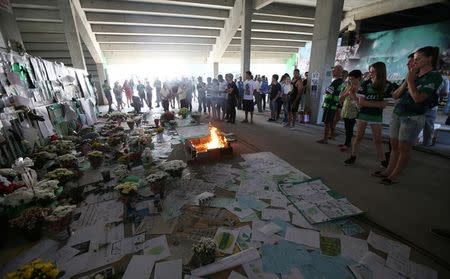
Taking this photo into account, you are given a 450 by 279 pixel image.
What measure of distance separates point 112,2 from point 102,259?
485 inches

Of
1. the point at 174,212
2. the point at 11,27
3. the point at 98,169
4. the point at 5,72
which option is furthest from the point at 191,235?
the point at 11,27

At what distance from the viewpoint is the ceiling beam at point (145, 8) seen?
34.3 ft

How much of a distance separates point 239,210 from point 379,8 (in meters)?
12.7

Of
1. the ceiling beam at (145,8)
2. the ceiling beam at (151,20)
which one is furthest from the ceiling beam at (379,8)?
the ceiling beam at (145,8)

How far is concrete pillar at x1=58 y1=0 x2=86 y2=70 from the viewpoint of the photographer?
9.89 metres

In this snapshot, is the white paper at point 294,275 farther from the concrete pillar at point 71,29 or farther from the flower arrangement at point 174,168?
the concrete pillar at point 71,29

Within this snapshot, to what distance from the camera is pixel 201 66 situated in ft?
64.2

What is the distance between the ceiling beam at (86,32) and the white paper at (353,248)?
45.0ft

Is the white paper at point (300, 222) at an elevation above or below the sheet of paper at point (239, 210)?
above

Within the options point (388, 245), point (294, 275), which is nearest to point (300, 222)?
point (294, 275)

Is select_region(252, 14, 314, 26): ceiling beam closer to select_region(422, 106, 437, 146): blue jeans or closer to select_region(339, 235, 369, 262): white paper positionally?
select_region(422, 106, 437, 146): blue jeans

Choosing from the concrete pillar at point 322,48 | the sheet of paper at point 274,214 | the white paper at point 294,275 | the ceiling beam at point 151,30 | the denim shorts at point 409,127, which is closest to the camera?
the white paper at point 294,275

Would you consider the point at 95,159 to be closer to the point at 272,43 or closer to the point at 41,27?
the point at 41,27

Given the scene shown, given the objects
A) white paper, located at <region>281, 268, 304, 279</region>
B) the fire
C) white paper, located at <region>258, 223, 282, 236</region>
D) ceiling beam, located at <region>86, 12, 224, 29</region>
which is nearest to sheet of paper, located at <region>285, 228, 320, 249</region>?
white paper, located at <region>258, 223, 282, 236</region>
